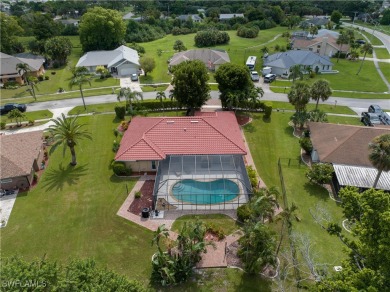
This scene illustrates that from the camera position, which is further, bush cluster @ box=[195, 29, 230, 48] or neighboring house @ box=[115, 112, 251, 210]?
bush cluster @ box=[195, 29, 230, 48]

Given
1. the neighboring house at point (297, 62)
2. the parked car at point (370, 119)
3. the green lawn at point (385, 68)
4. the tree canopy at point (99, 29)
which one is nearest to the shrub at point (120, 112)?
the parked car at point (370, 119)

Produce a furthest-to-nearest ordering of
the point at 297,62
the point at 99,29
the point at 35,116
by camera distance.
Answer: the point at 99,29 → the point at 297,62 → the point at 35,116

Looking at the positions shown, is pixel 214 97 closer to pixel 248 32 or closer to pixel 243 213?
pixel 243 213

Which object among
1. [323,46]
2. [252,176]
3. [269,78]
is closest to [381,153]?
[252,176]

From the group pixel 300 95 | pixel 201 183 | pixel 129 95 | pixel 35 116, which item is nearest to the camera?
pixel 201 183

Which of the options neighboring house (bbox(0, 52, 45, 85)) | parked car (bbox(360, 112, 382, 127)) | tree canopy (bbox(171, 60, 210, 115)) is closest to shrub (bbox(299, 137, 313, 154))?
parked car (bbox(360, 112, 382, 127))

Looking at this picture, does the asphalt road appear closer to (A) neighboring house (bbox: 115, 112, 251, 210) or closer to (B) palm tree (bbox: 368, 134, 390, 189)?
(A) neighboring house (bbox: 115, 112, 251, 210)

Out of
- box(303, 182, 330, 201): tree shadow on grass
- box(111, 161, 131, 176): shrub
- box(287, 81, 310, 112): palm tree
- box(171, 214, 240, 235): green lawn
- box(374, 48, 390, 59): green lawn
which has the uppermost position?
box(287, 81, 310, 112): palm tree
